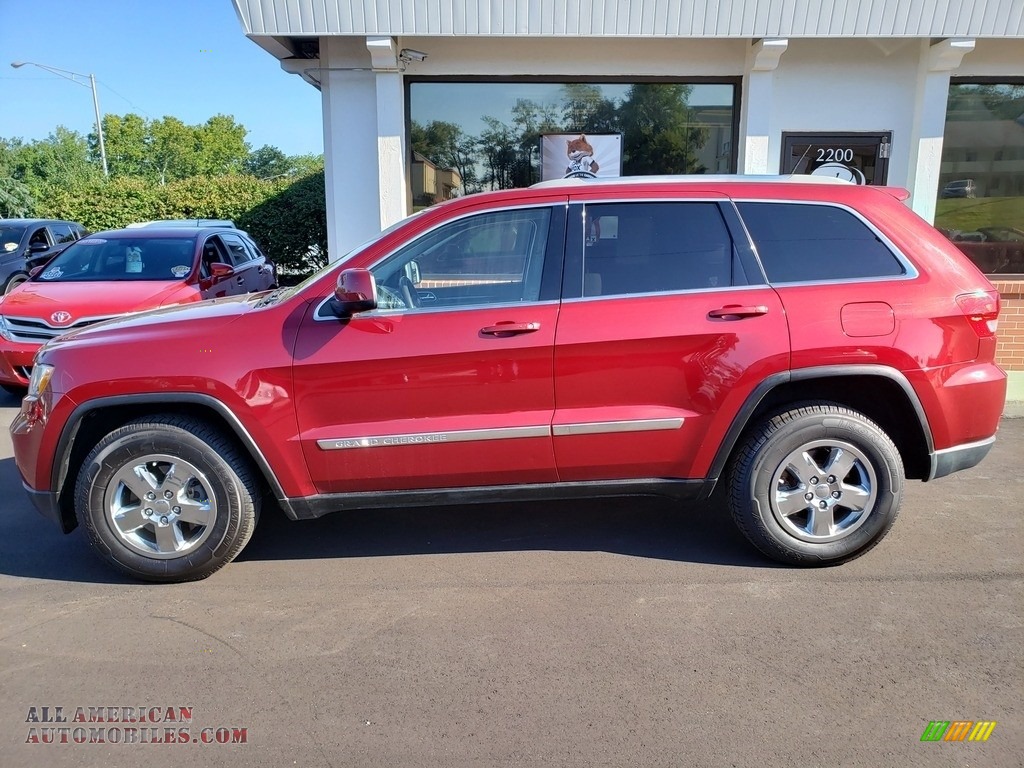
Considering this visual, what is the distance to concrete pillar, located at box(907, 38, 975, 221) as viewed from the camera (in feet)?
28.7

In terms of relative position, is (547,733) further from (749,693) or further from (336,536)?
(336,536)

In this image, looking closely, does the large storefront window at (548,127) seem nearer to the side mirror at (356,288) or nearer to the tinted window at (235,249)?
the tinted window at (235,249)

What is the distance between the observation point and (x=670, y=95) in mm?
9492

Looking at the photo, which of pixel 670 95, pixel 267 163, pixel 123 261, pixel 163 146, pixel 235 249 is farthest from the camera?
pixel 267 163

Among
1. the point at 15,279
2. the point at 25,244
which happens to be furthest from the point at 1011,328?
the point at 25,244

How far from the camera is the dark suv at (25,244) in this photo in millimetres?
12312

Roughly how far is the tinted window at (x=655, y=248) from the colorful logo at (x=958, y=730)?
81.4 inches

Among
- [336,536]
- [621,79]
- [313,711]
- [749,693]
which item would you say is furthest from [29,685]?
[621,79]

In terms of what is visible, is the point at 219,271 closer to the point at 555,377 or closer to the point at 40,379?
the point at 40,379

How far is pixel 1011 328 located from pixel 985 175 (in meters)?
2.43

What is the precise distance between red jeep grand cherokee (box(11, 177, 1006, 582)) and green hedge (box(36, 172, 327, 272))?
13434mm

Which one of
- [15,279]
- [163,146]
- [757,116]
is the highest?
[163,146]

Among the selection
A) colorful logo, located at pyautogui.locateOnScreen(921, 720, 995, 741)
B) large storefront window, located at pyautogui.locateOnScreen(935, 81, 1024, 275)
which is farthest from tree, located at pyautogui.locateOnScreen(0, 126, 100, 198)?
colorful logo, located at pyautogui.locateOnScreen(921, 720, 995, 741)

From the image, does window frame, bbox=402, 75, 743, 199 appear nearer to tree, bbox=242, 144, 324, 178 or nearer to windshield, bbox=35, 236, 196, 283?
windshield, bbox=35, 236, 196, 283
